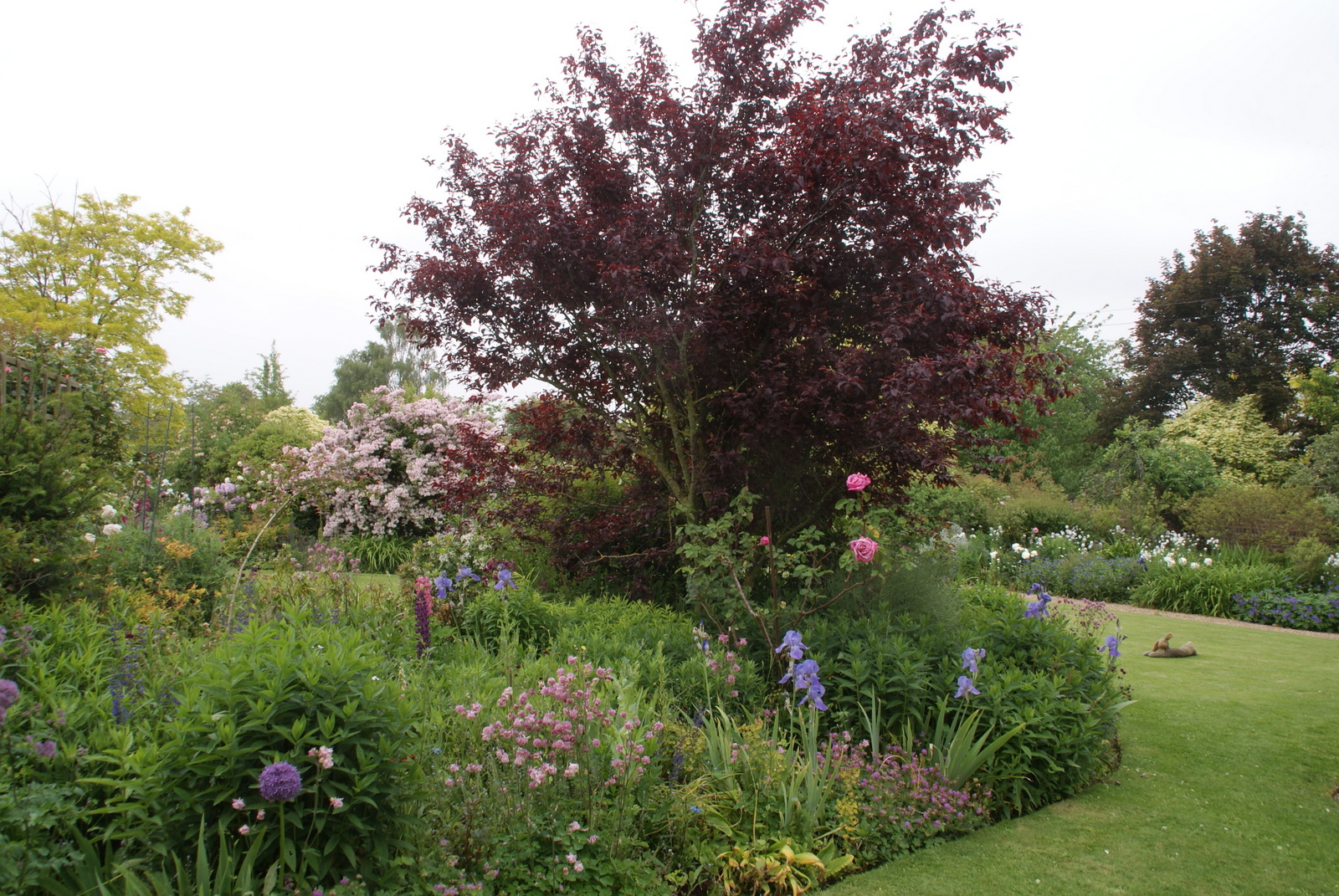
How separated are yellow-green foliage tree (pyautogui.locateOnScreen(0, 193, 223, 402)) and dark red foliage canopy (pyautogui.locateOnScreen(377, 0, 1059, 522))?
50.0 ft

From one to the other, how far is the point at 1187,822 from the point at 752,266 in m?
3.59

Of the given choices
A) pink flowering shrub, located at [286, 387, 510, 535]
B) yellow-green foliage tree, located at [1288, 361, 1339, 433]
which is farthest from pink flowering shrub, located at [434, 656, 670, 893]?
yellow-green foliage tree, located at [1288, 361, 1339, 433]

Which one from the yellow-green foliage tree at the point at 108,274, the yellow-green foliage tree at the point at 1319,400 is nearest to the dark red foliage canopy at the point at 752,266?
the yellow-green foliage tree at the point at 108,274

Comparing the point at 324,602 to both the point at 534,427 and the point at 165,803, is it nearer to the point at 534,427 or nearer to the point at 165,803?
the point at 534,427

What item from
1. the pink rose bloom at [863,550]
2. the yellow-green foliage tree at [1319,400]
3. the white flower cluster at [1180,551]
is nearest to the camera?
the pink rose bloom at [863,550]

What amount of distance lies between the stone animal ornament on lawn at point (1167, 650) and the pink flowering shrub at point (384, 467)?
316 inches

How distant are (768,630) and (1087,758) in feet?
5.82

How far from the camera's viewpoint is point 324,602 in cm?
433

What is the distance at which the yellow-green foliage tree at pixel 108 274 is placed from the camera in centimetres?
1678

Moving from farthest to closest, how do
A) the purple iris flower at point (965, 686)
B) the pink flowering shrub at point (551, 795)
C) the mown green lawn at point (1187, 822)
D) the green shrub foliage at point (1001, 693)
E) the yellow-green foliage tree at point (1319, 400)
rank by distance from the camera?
the yellow-green foliage tree at point (1319, 400) < the green shrub foliage at point (1001, 693) < the purple iris flower at point (965, 686) < the mown green lawn at point (1187, 822) < the pink flowering shrub at point (551, 795)

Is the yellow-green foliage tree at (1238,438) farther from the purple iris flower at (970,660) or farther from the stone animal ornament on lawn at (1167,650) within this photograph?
the purple iris flower at (970,660)

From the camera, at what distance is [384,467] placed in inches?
439

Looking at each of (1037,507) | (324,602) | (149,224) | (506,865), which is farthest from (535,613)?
(149,224)

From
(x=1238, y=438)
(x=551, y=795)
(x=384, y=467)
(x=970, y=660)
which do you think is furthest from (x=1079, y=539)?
(x=551, y=795)
